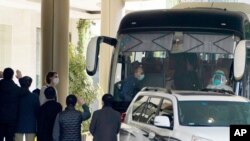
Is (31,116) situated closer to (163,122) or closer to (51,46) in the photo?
(163,122)

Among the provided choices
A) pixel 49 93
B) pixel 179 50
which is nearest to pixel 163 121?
pixel 49 93

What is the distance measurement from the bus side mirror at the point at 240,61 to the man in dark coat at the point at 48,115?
3595 mm

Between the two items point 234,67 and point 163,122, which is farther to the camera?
point 234,67

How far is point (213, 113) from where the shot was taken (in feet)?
32.1

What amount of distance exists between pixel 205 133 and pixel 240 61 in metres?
3.22

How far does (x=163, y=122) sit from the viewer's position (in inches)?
368

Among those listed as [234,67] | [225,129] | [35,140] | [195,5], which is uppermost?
[195,5]

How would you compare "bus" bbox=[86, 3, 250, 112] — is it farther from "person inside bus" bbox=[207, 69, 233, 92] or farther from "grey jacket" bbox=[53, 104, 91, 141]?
"grey jacket" bbox=[53, 104, 91, 141]

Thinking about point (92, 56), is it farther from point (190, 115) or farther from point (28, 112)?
point (190, 115)

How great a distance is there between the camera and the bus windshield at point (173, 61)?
41.4ft

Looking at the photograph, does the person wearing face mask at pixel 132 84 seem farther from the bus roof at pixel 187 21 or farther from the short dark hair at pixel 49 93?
the short dark hair at pixel 49 93

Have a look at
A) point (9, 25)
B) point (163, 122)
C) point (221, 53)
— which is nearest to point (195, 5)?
point (221, 53)

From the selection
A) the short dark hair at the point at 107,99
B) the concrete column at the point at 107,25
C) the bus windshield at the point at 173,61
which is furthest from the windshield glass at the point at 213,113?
the concrete column at the point at 107,25

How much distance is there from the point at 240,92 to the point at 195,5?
405 centimetres
